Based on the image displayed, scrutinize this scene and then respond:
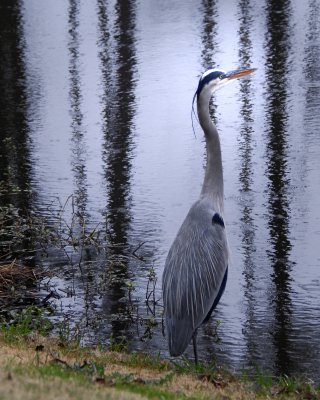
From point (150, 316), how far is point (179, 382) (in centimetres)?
230

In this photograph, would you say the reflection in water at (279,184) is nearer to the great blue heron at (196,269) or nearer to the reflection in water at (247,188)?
the reflection in water at (247,188)

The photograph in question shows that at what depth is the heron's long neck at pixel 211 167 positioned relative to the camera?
7.45 meters

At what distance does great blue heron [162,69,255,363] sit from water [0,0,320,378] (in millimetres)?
854

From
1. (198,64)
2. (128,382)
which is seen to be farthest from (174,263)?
(198,64)

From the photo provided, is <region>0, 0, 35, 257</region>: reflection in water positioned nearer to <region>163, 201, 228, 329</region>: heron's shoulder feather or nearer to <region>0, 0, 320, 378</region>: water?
<region>0, 0, 320, 378</region>: water

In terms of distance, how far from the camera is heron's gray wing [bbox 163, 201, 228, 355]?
267 inches

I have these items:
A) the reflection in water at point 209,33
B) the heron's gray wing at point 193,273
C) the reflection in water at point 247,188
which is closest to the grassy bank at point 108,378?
the heron's gray wing at point 193,273

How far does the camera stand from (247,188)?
11.2m

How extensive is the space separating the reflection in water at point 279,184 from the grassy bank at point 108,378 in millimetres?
948

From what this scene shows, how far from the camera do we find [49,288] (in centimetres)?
905

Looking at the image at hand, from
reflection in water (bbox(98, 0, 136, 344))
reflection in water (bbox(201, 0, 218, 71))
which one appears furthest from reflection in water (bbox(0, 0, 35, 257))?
reflection in water (bbox(201, 0, 218, 71))

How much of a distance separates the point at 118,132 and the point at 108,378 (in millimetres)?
8131

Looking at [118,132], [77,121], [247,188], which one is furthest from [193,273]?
[77,121]

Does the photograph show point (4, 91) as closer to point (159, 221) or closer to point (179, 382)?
point (159, 221)
